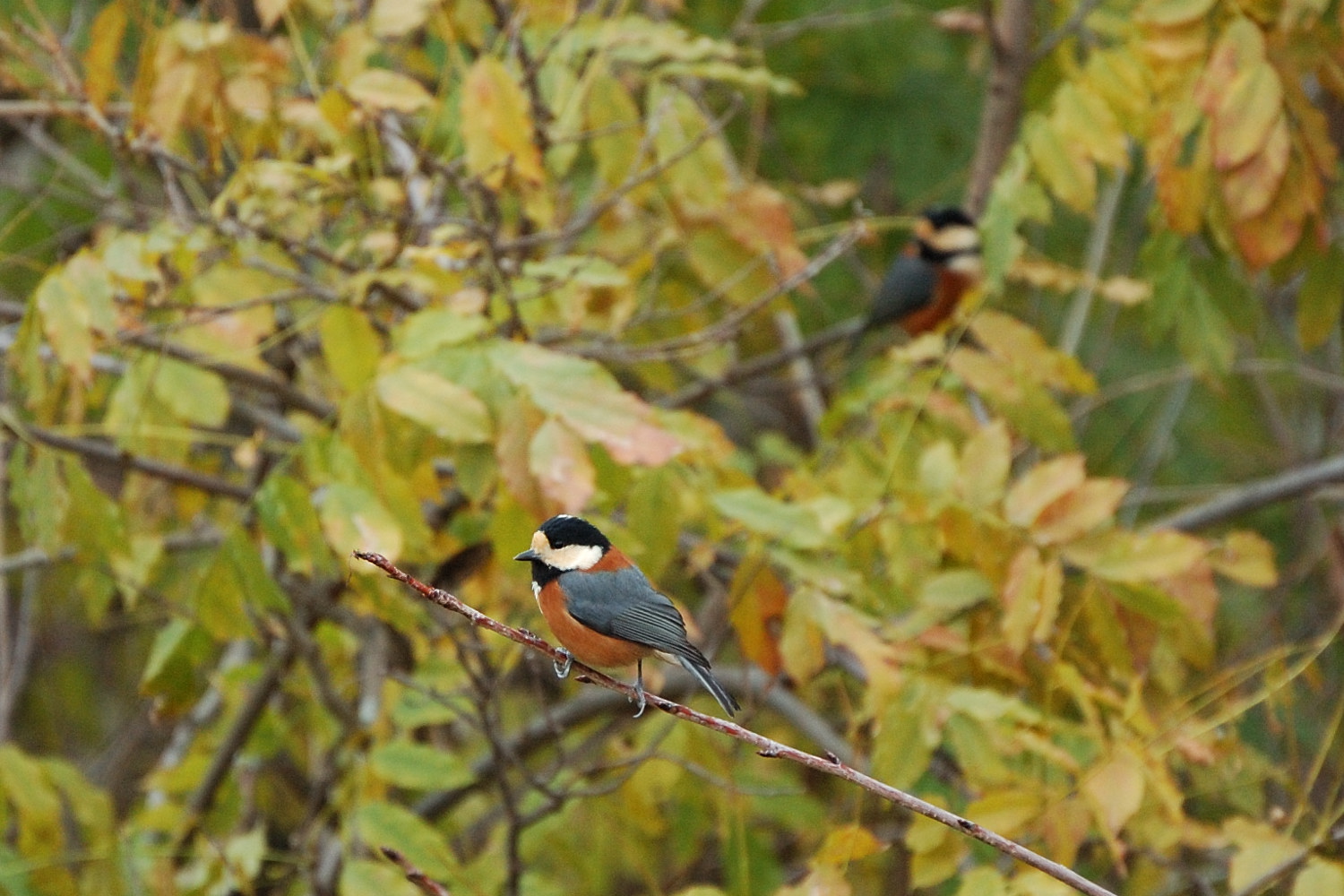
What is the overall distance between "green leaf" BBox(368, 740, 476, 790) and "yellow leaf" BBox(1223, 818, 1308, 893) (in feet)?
5.58

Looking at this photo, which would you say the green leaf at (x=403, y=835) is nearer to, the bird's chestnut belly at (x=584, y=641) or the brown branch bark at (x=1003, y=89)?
the bird's chestnut belly at (x=584, y=641)

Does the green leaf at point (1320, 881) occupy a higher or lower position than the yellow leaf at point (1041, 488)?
lower

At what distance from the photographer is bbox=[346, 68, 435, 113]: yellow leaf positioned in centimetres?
318

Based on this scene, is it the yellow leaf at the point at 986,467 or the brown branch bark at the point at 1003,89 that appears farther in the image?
the brown branch bark at the point at 1003,89

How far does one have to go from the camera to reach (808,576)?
119 inches

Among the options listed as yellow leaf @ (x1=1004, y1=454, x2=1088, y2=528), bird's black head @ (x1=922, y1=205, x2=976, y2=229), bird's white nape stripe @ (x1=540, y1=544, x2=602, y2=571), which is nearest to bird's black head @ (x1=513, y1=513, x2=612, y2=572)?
bird's white nape stripe @ (x1=540, y1=544, x2=602, y2=571)

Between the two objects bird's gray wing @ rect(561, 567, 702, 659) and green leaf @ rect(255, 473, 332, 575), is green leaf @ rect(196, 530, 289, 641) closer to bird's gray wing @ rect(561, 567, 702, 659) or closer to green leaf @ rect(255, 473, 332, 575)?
green leaf @ rect(255, 473, 332, 575)

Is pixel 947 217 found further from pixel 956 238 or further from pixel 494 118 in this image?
pixel 494 118

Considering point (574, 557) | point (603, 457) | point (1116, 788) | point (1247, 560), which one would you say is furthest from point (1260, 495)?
point (574, 557)

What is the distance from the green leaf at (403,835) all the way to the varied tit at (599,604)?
67cm

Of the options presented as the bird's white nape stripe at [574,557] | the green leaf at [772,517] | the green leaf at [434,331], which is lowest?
the green leaf at [772,517]

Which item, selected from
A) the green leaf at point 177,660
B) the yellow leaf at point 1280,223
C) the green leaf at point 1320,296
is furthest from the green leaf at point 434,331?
the green leaf at point 1320,296

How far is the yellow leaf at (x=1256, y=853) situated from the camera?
8.87 feet

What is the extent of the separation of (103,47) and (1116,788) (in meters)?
2.80
